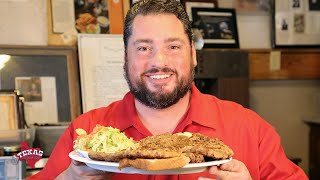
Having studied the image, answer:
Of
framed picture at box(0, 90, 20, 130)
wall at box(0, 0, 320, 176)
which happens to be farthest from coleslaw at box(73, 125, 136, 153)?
wall at box(0, 0, 320, 176)

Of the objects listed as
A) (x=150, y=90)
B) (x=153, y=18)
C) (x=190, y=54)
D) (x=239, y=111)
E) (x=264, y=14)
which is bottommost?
(x=239, y=111)

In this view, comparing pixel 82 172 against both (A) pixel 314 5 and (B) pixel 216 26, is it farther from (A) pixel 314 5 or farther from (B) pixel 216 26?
(A) pixel 314 5

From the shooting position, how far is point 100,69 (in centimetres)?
227

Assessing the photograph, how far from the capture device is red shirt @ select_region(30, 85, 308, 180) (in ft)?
4.39

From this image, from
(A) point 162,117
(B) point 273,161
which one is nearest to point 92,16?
(A) point 162,117

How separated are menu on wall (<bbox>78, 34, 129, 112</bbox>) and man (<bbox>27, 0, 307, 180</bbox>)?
761mm

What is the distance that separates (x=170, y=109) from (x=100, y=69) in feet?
3.17

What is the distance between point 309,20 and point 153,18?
203 centimetres

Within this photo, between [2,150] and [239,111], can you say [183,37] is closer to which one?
[239,111]

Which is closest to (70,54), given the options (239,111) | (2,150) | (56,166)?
(2,150)

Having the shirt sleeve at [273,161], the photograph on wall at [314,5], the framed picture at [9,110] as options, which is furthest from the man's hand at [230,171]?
the photograph on wall at [314,5]

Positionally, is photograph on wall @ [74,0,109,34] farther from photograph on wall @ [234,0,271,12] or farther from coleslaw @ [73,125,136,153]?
coleslaw @ [73,125,136,153]

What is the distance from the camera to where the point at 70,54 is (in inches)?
87.4

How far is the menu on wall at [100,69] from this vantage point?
2.23m
